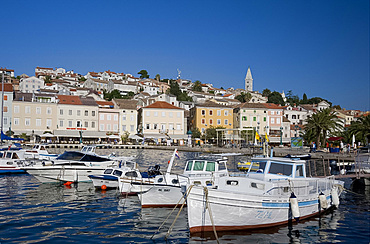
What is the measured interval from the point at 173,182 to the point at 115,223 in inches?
A: 188

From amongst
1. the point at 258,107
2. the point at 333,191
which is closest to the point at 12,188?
the point at 333,191

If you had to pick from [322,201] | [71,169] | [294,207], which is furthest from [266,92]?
[294,207]

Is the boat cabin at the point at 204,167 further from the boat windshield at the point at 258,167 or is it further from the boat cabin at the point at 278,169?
the boat cabin at the point at 278,169

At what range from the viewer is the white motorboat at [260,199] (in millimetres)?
12867

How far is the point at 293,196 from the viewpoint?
14570 millimetres

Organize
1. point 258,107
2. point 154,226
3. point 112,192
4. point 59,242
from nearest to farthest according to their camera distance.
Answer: point 59,242 < point 154,226 < point 112,192 < point 258,107

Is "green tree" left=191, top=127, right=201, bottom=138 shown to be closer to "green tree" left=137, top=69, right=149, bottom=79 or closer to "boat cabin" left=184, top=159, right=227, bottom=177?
"boat cabin" left=184, top=159, right=227, bottom=177

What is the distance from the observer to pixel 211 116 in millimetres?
88688

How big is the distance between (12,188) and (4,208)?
22.1 feet

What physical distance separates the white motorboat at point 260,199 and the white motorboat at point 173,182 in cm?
242

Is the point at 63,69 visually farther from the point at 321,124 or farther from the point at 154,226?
the point at 154,226

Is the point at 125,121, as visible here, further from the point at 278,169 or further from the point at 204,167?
the point at 278,169

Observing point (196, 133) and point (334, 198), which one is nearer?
point (334, 198)

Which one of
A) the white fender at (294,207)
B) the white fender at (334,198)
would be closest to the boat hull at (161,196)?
the white fender at (294,207)
